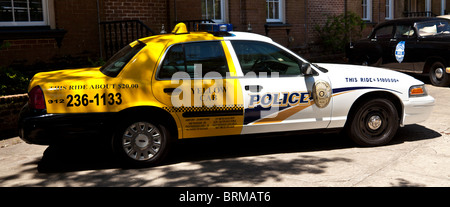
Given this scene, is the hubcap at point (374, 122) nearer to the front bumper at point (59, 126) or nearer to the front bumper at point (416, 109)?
the front bumper at point (416, 109)

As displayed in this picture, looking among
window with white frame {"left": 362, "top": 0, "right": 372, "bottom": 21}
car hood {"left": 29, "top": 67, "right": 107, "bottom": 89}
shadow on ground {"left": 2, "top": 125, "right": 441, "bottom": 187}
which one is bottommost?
shadow on ground {"left": 2, "top": 125, "right": 441, "bottom": 187}

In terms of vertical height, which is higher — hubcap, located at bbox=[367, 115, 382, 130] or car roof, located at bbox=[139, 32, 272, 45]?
car roof, located at bbox=[139, 32, 272, 45]

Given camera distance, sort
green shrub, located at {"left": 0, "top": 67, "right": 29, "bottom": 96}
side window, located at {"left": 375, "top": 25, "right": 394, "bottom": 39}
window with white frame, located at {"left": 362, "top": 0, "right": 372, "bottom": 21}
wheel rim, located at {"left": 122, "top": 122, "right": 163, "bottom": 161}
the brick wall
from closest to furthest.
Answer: wheel rim, located at {"left": 122, "top": 122, "right": 163, "bottom": 161} → green shrub, located at {"left": 0, "top": 67, "right": 29, "bottom": 96} → the brick wall → side window, located at {"left": 375, "top": 25, "right": 394, "bottom": 39} → window with white frame, located at {"left": 362, "top": 0, "right": 372, "bottom": 21}

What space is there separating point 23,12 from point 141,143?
202 inches

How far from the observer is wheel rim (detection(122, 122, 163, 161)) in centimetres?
545

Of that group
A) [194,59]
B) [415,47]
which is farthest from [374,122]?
[415,47]

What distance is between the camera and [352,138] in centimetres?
627

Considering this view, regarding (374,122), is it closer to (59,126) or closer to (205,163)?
(205,163)

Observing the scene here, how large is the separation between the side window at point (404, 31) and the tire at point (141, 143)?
329 inches

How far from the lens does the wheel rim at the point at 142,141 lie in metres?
5.45

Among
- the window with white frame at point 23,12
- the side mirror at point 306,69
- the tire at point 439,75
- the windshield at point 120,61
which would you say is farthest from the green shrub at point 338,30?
the windshield at point 120,61

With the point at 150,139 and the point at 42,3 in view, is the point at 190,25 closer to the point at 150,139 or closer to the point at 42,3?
the point at 42,3

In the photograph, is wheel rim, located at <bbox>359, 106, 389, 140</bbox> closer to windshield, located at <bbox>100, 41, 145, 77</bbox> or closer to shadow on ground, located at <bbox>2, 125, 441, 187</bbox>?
shadow on ground, located at <bbox>2, 125, 441, 187</bbox>

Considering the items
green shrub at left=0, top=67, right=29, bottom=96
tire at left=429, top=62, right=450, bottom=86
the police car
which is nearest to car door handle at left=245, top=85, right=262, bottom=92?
the police car
